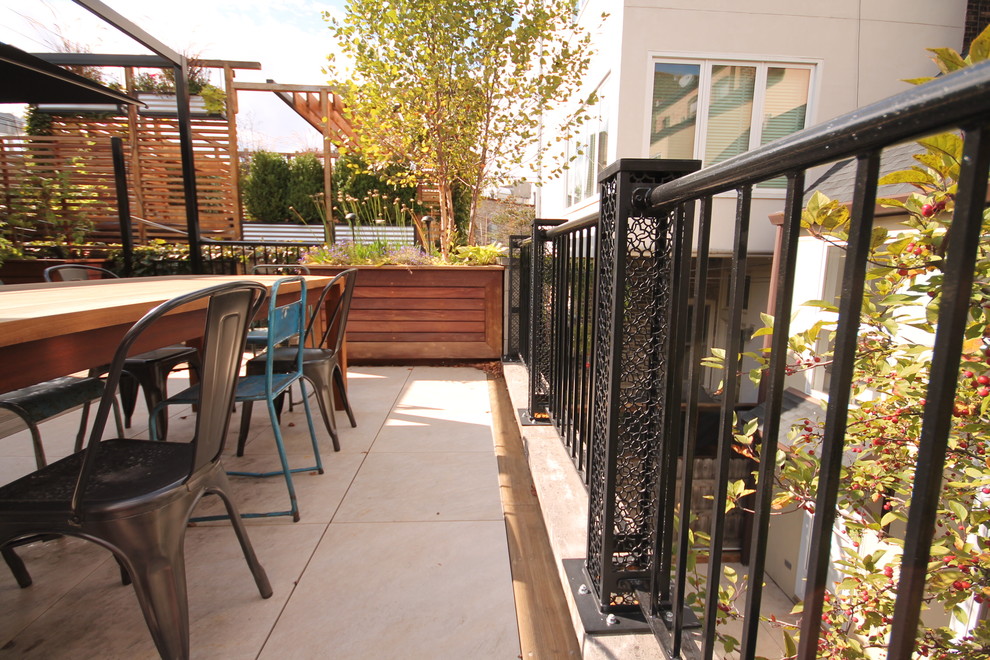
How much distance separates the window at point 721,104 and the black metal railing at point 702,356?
4.44 meters

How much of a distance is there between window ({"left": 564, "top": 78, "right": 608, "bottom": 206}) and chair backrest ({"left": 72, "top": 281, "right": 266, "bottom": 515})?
4.76 metres

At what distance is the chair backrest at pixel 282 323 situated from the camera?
1.88m

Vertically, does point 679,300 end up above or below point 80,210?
below

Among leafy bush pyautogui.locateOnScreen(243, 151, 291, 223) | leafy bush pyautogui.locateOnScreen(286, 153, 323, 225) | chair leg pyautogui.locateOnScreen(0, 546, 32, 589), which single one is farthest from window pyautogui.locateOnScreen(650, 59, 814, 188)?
leafy bush pyautogui.locateOnScreen(243, 151, 291, 223)

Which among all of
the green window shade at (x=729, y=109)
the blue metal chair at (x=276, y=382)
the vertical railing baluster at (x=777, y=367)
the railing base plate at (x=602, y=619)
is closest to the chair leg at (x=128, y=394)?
the blue metal chair at (x=276, y=382)

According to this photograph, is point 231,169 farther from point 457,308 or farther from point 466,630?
point 466,630

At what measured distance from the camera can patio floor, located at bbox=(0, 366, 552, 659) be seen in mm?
1312

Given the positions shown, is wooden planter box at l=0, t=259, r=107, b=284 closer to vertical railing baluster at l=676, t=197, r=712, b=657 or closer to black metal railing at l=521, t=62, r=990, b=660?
black metal railing at l=521, t=62, r=990, b=660

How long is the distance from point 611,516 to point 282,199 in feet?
30.9

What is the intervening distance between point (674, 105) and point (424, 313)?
359cm

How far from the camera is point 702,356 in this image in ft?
3.40

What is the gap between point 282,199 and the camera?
906 centimetres

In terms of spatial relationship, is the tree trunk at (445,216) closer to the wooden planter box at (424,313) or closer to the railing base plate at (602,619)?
the wooden planter box at (424,313)

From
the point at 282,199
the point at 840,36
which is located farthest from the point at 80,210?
the point at 840,36
